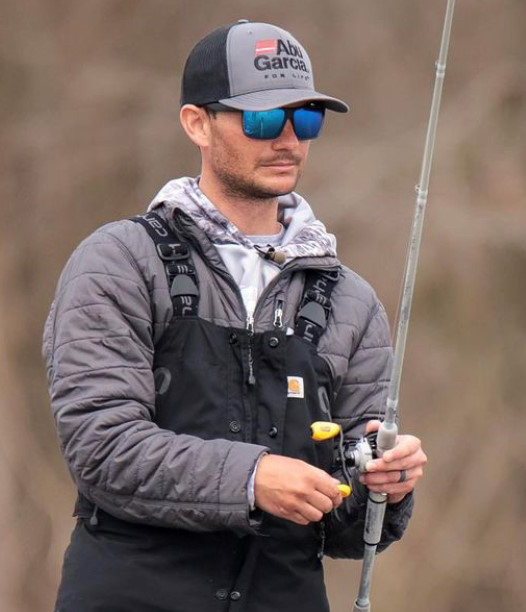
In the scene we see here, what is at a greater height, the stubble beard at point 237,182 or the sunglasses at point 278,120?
the sunglasses at point 278,120

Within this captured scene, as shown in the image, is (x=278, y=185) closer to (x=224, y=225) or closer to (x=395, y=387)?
(x=224, y=225)

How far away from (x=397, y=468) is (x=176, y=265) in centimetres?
50

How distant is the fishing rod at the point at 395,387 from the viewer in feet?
7.19

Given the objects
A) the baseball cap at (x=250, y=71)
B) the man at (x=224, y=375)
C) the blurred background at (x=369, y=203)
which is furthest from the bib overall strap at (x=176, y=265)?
the blurred background at (x=369, y=203)

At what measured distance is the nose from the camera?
2375mm

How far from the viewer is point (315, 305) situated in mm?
2369

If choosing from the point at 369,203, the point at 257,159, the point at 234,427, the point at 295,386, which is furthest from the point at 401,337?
the point at 369,203

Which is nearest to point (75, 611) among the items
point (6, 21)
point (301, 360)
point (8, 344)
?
point (301, 360)

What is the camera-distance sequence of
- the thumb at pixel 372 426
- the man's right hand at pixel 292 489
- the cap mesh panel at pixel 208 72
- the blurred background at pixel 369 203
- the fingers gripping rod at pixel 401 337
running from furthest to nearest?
the blurred background at pixel 369 203
the cap mesh panel at pixel 208 72
the thumb at pixel 372 426
the fingers gripping rod at pixel 401 337
the man's right hand at pixel 292 489

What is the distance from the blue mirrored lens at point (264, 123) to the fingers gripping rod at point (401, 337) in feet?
0.91

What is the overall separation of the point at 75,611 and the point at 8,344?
7.63ft

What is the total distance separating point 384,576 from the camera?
180 inches

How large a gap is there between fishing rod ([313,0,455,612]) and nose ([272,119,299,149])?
10.4 inches

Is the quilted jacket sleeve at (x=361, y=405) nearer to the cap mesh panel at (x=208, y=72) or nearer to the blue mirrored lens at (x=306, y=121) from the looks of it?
the blue mirrored lens at (x=306, y=121)
